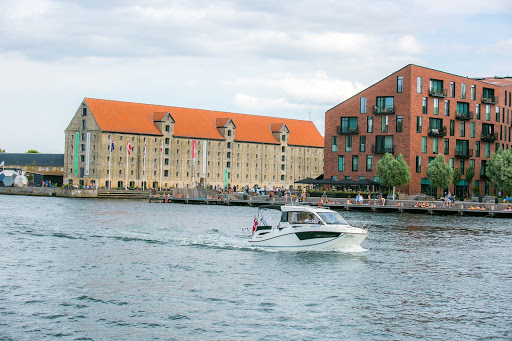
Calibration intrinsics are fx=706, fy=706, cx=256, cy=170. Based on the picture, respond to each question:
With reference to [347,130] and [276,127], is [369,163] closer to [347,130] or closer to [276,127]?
[347,130]

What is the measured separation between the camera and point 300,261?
42188 mm

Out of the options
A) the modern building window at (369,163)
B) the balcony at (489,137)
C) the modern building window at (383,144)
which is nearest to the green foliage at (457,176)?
the balcony at (489,137)

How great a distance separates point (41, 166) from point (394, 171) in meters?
103

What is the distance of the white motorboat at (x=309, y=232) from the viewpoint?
1762 inches

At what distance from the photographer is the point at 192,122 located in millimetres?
172125

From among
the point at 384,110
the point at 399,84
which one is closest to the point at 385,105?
the point at 384,110

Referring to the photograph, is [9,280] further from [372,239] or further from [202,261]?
[372,239]

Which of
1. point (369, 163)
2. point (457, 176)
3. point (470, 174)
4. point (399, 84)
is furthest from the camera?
point (369, 163)

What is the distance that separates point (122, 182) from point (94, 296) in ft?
409

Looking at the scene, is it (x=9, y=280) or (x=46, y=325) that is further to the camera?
(x=9, y=280)

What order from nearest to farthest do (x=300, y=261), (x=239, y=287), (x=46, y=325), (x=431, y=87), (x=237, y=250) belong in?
(x=46, y=325)
(x=239, y=287)
(x=300, y=261)
(x=237, y=250)
(x=431, y=87)

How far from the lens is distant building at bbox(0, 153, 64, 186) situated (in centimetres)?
17225

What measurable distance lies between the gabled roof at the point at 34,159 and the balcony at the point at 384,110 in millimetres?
89803

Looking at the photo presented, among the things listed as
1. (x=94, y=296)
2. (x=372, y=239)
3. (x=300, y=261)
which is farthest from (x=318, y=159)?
(x=94, y=296)
